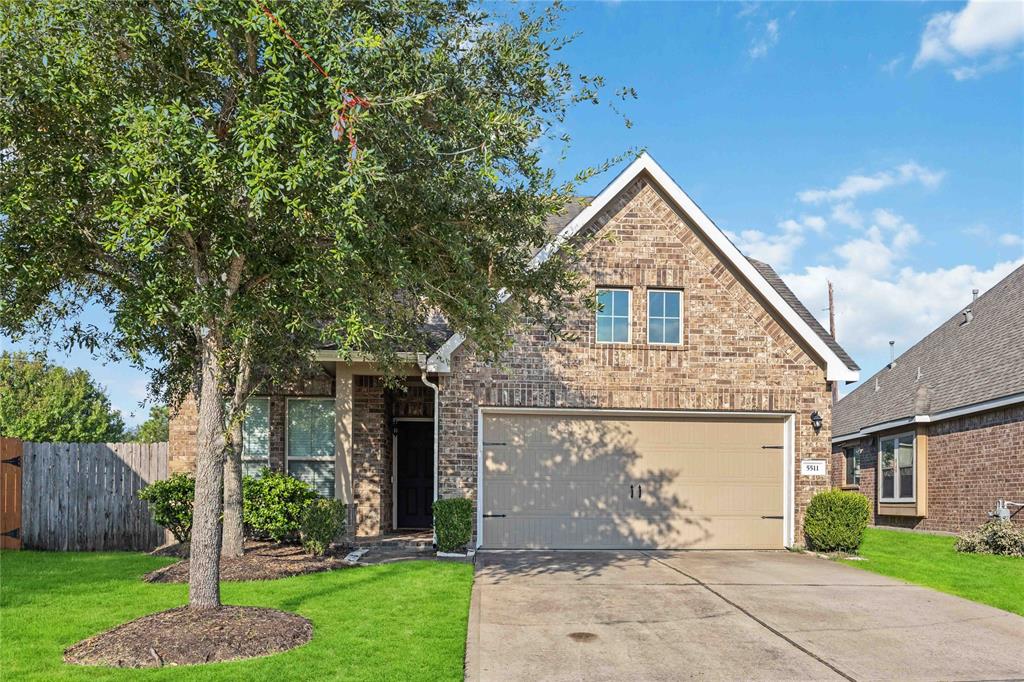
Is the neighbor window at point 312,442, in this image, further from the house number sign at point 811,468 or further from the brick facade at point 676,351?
the house number sign at point 811,468

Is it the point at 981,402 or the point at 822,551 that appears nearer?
the point at 822,551

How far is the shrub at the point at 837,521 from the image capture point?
14609 millimetres

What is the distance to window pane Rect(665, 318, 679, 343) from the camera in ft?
50.2

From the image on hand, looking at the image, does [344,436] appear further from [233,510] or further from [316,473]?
[233,510]

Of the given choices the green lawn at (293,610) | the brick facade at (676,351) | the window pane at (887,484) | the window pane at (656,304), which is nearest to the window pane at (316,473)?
the green lawn at (293,610)

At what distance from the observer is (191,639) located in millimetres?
7660

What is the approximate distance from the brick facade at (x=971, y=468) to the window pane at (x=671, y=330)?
8.09m

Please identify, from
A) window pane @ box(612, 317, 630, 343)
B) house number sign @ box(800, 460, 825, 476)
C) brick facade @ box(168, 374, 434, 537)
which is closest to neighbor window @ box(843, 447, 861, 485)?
house number sign @ box(800, 460, 825, 476)

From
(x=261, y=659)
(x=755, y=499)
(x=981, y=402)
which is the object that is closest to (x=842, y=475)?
(x=981, y=402)

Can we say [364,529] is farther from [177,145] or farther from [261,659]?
[177,145]

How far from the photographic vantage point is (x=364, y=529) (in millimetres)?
16109

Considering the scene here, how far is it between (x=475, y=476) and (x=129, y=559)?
5.47m

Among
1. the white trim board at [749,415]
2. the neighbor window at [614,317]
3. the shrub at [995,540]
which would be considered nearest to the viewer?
the white trim board at [749,415]

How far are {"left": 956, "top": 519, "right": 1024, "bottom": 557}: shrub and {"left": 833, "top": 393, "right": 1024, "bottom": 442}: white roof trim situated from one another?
8.35ft
